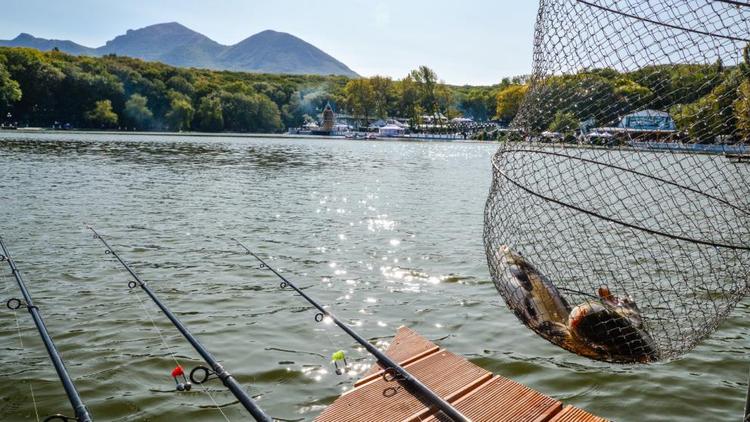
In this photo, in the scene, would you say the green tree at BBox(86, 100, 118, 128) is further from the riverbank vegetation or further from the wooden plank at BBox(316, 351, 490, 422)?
the wooden plank at BBox(316, 351, 490, 422)

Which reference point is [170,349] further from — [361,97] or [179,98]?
[361,97]

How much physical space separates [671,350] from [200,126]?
5579 inches

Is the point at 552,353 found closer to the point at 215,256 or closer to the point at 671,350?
the point at 671,350

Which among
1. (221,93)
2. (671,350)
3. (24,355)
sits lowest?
(24,355)

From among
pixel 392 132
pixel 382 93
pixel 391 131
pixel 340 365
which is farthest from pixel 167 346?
pixel 382 93

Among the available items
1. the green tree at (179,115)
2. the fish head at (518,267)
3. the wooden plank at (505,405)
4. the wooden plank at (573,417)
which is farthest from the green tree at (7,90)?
the wooden plank at (573,417)

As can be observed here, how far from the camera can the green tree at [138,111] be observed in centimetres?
12439

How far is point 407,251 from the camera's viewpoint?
14570 mm

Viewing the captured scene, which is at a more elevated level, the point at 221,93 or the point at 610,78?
the point at 221,93

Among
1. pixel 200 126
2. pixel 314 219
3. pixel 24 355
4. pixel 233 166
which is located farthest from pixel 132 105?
pixel 24 355

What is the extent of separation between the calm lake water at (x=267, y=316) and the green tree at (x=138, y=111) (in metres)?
114

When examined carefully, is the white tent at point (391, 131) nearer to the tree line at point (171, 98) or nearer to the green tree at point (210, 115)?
the tree line at point (171, 98)

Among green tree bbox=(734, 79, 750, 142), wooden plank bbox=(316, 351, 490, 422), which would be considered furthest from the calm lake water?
green tree bbox=(734, 79, 750, 142)

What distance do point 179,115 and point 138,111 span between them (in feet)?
29.7
